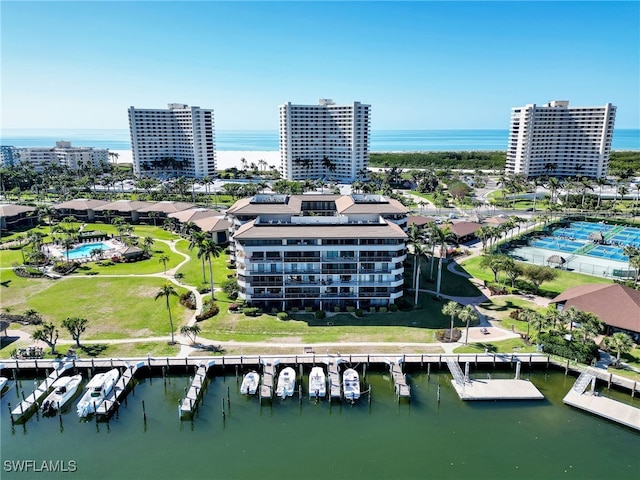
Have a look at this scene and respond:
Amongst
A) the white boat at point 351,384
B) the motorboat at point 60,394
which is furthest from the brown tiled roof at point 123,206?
the white boat at point 351,384

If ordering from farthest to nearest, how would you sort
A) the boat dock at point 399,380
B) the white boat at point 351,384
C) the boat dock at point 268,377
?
the boat dock at point 399,380 → the boat dock at point 268,377 → the white boat at point 351,384

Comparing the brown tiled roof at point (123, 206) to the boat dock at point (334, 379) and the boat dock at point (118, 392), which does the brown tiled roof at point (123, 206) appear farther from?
the boat dock at point (334, 379)

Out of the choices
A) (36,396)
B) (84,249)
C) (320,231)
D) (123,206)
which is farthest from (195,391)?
(123,206)

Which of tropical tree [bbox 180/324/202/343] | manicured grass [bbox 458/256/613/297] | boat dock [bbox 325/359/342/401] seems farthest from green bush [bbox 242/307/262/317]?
manicured grass [bbox 458/256/613/297]

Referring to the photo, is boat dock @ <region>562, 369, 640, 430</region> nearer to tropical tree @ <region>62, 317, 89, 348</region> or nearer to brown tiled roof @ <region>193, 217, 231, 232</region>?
tropical tree @ <region>62, 317, 89, 348</region>

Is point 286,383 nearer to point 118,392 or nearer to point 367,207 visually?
point 118,392

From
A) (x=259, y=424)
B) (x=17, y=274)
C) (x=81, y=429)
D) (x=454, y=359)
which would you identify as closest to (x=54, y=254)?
(x=17, y=274)
